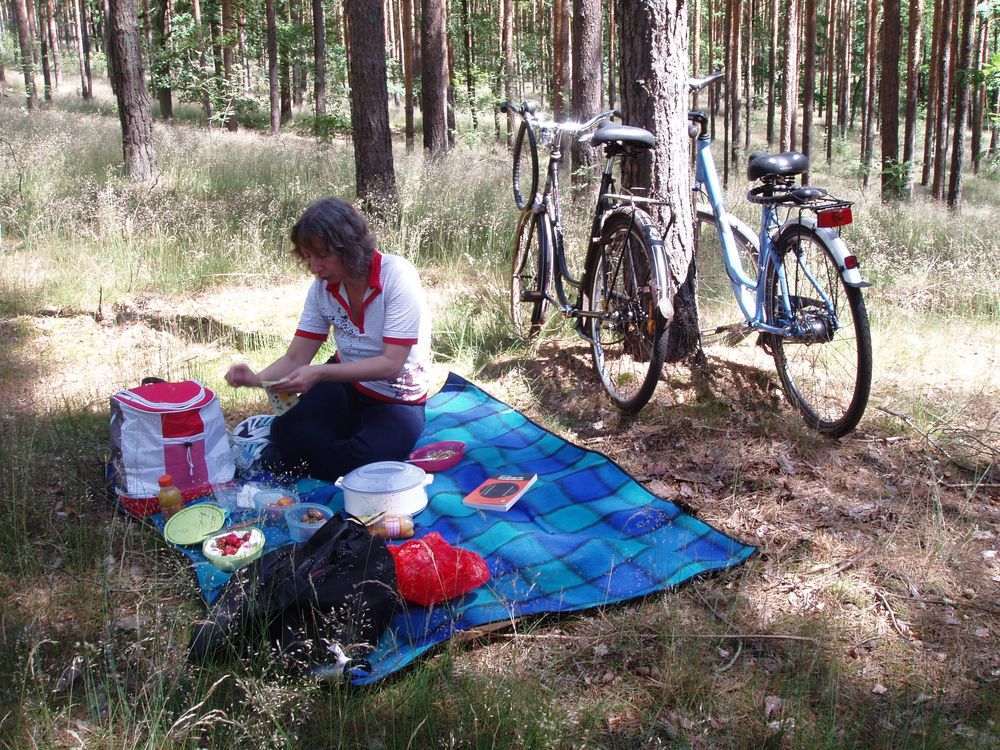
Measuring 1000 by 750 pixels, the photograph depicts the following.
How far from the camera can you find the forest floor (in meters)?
2.39

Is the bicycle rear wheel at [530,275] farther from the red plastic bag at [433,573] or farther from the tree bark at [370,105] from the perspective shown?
the tree bark at [370,105]

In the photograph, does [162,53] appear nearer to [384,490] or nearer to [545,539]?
[384,490]

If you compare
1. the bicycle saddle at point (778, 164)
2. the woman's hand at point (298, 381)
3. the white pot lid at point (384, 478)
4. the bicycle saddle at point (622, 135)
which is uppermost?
the bicycle saddle at point (622, 135)

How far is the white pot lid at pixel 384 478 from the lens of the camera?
3348 mm

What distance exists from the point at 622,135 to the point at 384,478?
2092 millimetres

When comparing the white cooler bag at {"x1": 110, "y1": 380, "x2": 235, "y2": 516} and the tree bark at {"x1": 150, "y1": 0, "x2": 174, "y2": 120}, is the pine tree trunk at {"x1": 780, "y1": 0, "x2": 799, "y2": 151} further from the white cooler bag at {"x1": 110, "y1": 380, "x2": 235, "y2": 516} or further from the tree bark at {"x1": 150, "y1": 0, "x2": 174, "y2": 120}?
the tree bark at {"x1": 150, "y1": 0, "x2": 174, "y2": 120}

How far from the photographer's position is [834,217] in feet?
11.3

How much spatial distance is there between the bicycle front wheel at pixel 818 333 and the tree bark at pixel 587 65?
5.76 meters

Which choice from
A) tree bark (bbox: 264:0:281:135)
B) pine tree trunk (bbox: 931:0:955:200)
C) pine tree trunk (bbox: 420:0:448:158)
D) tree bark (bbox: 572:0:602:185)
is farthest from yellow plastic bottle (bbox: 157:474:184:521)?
tree bark (bbox: 264:0:281:135)

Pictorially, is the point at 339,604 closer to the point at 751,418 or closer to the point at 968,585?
the point at 968,585

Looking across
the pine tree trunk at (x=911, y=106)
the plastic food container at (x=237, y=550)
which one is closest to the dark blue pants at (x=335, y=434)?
the plastic food container at (x=237, y=550)

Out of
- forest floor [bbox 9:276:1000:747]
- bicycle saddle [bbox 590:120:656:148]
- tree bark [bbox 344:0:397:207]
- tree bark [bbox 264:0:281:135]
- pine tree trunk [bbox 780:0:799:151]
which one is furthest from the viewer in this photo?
tree bark [bbox 264:0:281:135]

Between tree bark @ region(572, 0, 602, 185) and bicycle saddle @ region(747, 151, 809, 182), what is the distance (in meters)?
5.90

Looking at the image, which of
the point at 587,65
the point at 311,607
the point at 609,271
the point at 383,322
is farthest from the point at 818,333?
the point at 587,65
